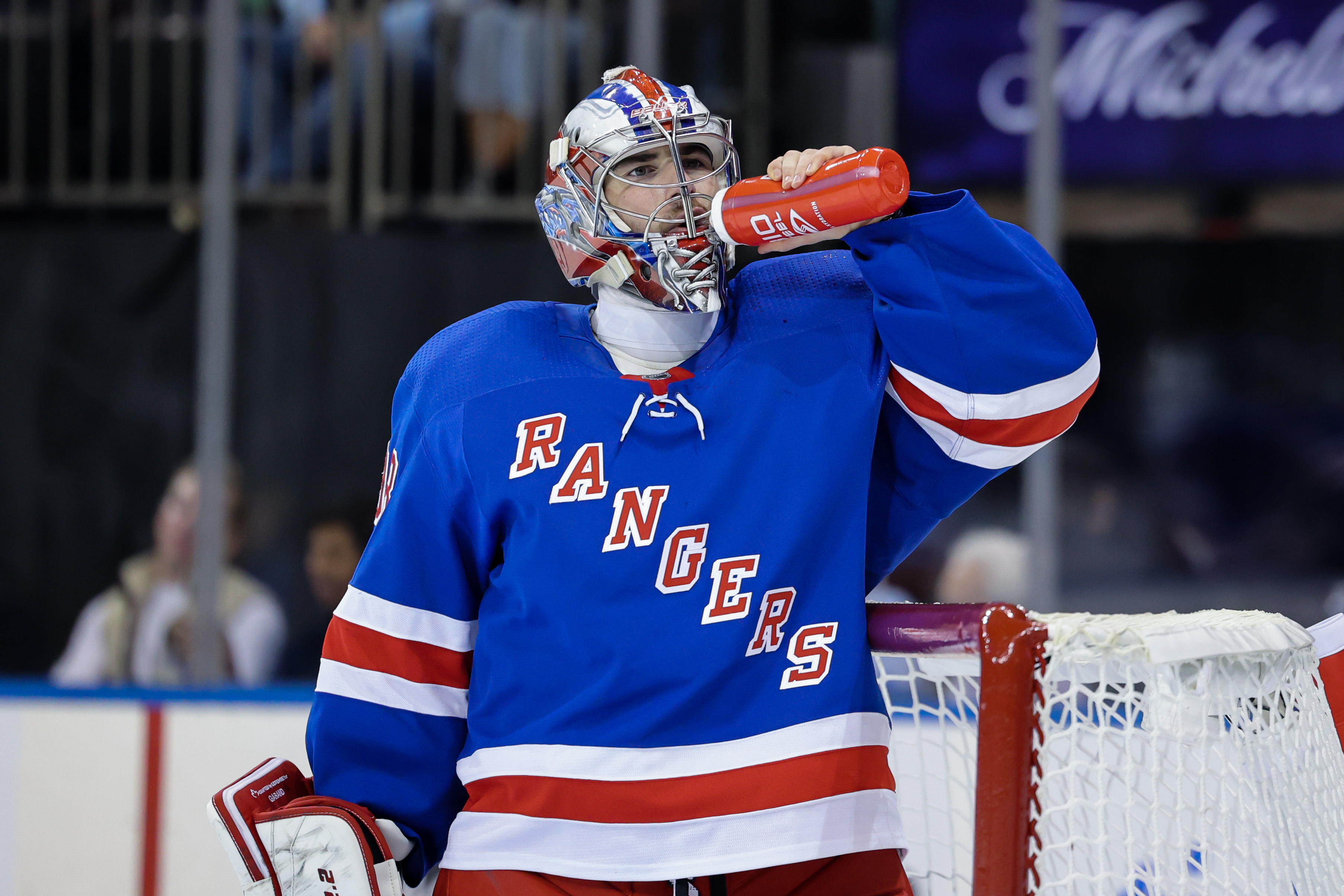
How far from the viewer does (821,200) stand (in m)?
1.19

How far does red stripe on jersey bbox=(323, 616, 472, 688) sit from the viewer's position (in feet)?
4.37

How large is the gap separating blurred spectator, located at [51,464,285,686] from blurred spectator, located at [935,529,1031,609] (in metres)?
1.51

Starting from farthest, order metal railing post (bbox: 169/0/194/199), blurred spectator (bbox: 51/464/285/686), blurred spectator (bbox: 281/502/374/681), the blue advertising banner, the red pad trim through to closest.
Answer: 1. the blue advertising banner
2. metal railing post (bbox: 169/0/194/199)
3. blurred spectator (bbox: 281/502/374/681)
4. blurred spectator (bbox: 51/464/285/686)
5. the red pad trim

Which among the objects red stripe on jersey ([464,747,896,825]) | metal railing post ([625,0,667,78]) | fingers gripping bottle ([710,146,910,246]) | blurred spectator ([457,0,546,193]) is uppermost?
blurred spectator ([457,0,546,193])

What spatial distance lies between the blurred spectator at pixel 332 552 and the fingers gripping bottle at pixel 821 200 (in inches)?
87.7

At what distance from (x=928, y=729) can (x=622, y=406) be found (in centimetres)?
59

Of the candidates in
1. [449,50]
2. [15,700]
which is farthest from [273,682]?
[449,50]

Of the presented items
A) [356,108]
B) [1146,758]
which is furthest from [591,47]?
[1146,758]

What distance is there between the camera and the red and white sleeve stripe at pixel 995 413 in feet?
4.07

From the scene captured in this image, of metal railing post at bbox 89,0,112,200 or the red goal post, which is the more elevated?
metal railing post at bbox 89,0,112,200

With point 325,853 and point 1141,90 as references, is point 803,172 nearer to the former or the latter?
point 325,853

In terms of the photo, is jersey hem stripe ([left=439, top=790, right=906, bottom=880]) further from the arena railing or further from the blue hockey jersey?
the arena railing

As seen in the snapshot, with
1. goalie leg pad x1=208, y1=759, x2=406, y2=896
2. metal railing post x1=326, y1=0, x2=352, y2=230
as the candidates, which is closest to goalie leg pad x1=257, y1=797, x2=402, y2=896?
goalie leg pad x1=208, y1=759, x2=406, y2=896

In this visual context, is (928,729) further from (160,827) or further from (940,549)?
(940,549)
